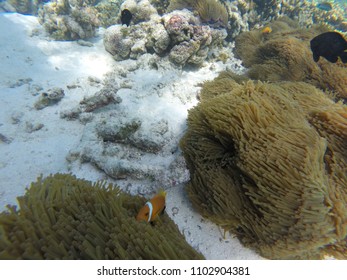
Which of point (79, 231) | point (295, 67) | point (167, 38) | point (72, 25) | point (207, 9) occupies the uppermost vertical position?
point (207, 9)

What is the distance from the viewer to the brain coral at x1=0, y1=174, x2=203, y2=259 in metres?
1.53

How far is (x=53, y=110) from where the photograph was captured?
4.10 metres

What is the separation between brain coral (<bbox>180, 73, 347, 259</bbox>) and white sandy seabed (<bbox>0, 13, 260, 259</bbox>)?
0.26 m

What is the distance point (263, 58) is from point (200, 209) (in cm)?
445

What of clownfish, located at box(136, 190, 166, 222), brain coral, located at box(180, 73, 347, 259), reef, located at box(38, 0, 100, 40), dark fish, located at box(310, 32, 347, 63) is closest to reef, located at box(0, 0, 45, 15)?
reef, located at box(38, 0, 100, 40)

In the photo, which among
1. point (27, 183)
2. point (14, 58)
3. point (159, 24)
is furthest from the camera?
point (14, 58)

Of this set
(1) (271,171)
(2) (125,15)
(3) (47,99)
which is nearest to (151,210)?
(1) (271,171)

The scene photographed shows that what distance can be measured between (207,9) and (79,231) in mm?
5708

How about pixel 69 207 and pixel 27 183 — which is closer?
pixel 69 207

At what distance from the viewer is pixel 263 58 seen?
5332mm

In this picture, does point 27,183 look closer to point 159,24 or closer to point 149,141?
point 149,141

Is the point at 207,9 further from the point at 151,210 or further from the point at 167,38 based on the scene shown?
the point at 151,210
